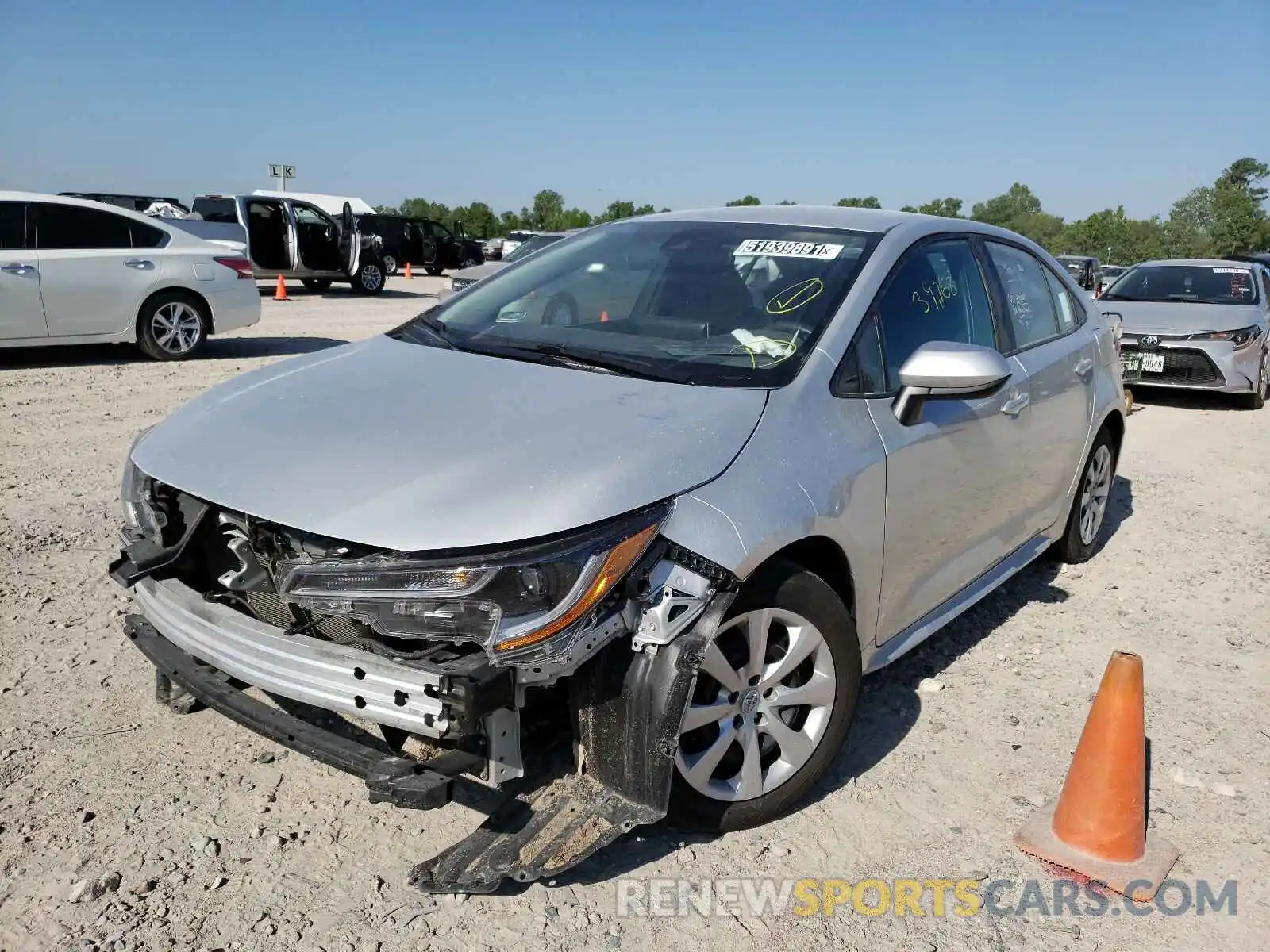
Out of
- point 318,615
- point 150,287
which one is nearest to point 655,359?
point 318,615

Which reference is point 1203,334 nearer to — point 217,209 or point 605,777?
point 605,777

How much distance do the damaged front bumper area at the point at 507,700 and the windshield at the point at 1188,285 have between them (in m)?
10.4

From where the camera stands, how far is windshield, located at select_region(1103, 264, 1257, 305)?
11023mm

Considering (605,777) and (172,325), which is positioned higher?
(172,325)

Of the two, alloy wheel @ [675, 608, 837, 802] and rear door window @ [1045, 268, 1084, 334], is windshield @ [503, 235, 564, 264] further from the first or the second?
alloy wheel @ [675, 608, 837, 802]

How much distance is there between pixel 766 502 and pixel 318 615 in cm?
120

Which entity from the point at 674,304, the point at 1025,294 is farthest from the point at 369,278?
Result: the point at 674,304

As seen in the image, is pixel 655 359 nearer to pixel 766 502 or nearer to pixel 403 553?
pixel 766 502

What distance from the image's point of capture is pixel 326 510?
8.13 feet

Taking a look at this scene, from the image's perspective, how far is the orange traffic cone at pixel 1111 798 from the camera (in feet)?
9.46

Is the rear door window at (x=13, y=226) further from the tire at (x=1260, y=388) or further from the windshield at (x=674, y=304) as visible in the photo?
the tire at (x=1260, y=388)

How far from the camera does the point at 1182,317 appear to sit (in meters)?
10.5

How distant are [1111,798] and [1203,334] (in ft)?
28.7
